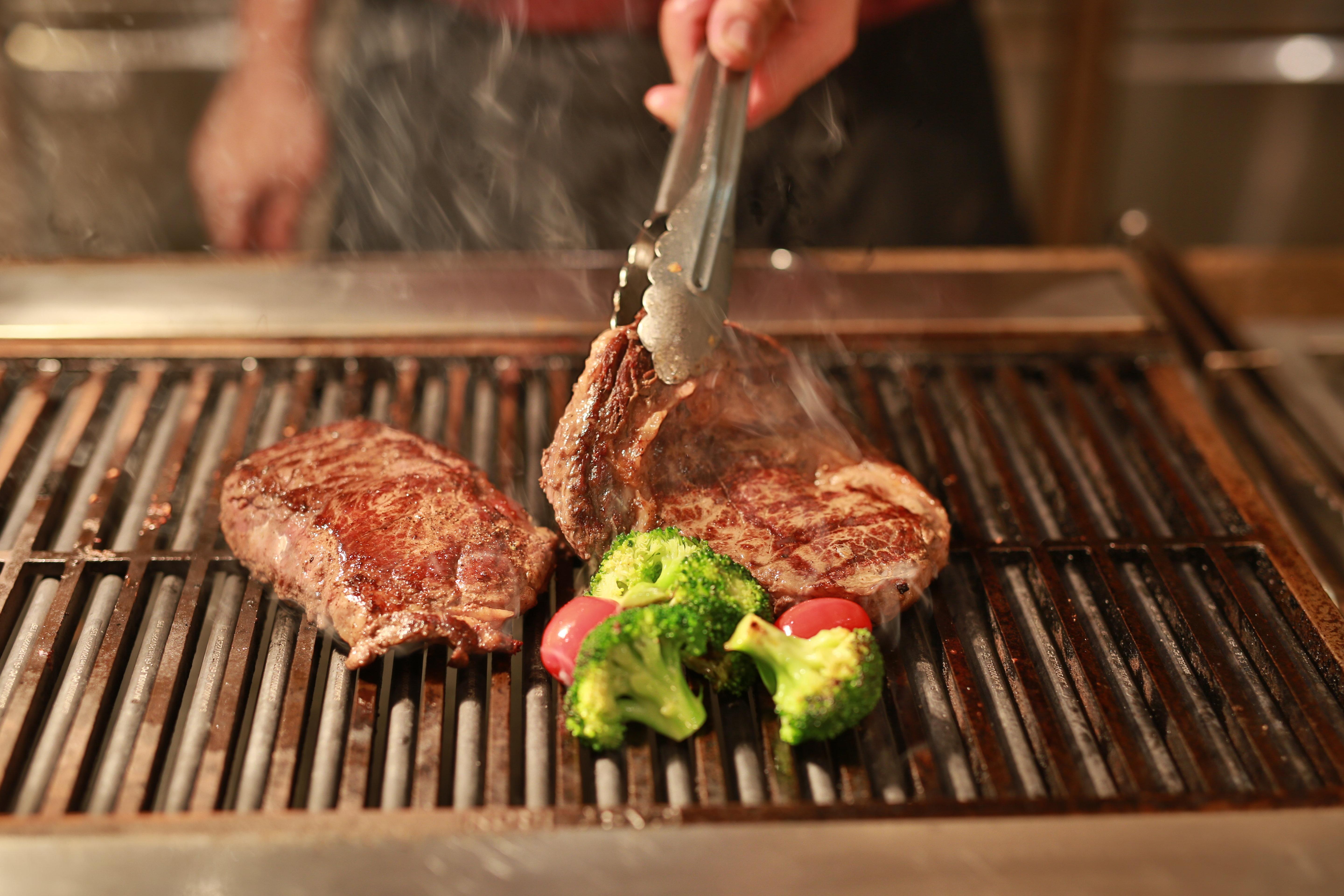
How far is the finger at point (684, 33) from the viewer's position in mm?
3049

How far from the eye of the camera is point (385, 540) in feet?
7.63

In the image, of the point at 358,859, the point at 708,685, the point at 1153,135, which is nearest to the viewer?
the point at 358,859

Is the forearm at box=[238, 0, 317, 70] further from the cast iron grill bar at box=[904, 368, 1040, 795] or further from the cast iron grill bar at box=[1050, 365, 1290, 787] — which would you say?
the cast iron grill bar at box=[1050, 365, 1290, 787]

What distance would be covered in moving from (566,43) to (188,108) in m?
3.78

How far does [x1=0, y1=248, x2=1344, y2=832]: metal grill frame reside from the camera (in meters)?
1.92

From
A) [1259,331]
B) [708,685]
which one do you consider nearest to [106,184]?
[708,685]

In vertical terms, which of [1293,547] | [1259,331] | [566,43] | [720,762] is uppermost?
[566,43]

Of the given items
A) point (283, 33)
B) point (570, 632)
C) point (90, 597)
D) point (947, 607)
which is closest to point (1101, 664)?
point (947, 607)

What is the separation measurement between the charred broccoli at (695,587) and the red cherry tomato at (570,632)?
5 centimetres

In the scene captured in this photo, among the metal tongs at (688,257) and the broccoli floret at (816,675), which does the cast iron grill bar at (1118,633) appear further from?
the metal tongs at (688,257)

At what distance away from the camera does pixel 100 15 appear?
6449mm

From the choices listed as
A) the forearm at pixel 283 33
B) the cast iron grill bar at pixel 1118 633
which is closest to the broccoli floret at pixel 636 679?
the cast iron grill bar at pixel 1118 633

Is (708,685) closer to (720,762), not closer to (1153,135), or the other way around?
(720,762)

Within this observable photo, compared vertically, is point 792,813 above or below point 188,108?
below
